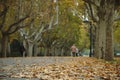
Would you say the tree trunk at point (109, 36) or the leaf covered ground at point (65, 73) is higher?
the tree trunk at point (109, 36)

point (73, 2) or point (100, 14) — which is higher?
point (73, 2)

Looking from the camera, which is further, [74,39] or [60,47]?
[60,47]

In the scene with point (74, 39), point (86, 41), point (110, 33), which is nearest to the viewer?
point (110, 33)

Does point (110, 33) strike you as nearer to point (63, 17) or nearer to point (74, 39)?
point (63, 17)

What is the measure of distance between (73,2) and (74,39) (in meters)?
31.0

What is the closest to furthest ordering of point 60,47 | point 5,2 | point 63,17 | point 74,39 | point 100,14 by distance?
point 100,14 < point 5,2 < point 63,17 < point 74,39 < point 60,47

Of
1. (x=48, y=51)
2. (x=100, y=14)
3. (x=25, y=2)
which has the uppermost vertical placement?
(x=25, y=2)

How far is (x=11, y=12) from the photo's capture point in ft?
140

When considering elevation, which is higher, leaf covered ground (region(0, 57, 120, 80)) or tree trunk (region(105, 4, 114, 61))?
tree trunk (region(105, 4, 114, 61))

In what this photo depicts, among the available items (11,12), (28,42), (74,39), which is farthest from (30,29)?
(74,39)

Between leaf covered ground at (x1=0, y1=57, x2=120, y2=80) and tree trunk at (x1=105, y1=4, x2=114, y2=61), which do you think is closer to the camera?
leaf covered ground at (x1=0, y1=57, x2=120, y2=80)

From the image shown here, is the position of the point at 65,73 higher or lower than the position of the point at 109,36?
lower

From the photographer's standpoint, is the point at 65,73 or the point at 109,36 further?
the point at 109,36

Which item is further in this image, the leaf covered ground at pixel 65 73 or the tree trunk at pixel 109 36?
the tree trunk at pixel 109 36
